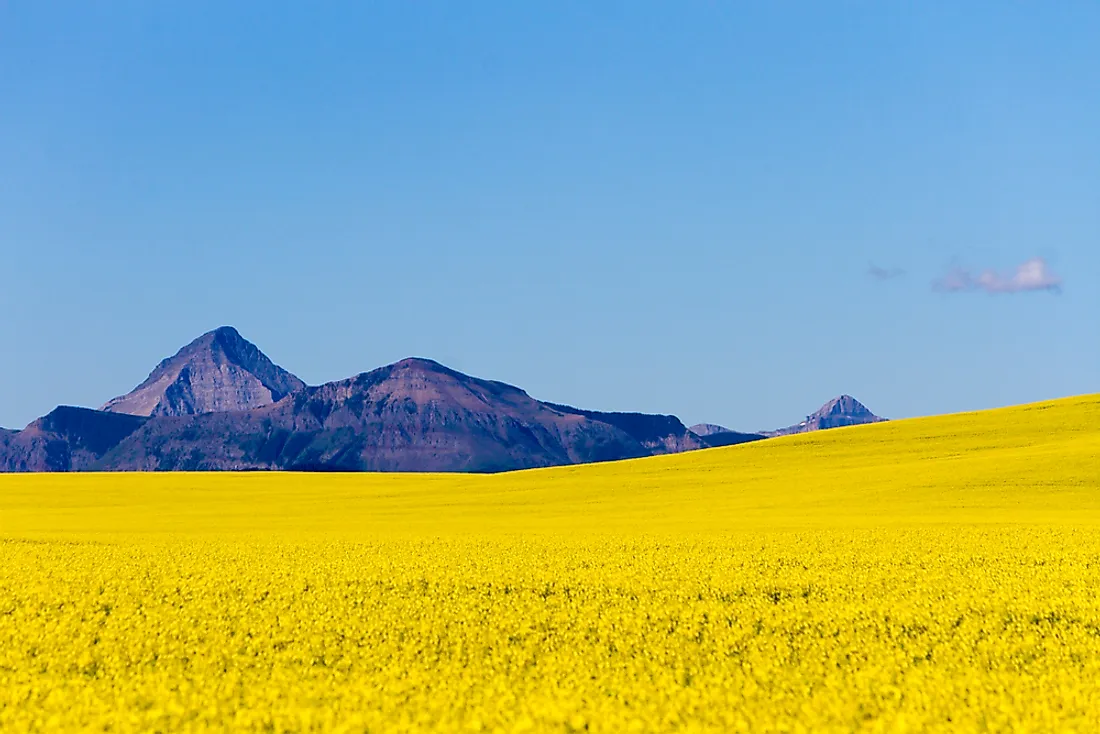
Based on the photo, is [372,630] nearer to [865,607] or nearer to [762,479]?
[865,607]

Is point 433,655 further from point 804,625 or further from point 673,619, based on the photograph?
point 804,625

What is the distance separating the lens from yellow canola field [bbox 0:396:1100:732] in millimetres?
15422

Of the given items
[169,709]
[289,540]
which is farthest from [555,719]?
[289,540]

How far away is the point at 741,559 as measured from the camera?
29406 mm

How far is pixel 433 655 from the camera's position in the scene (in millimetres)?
18656

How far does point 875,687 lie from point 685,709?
3.20m

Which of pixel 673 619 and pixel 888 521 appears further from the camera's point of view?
pixel 888 521

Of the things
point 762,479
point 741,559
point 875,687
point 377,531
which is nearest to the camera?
point 875,687

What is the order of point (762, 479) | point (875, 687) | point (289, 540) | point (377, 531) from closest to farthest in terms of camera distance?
point (875, 687) < point (289, 540) < point (377, 531) < point (762, 479)

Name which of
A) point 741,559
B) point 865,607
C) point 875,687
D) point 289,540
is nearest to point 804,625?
point 865,607

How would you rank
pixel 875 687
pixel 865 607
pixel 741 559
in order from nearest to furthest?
pixel 875 687 → pixel 865 607 → pixel 741 559

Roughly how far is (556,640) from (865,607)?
6.73m

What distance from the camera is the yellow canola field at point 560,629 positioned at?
50.6 ft

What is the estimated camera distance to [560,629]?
66.0ft
